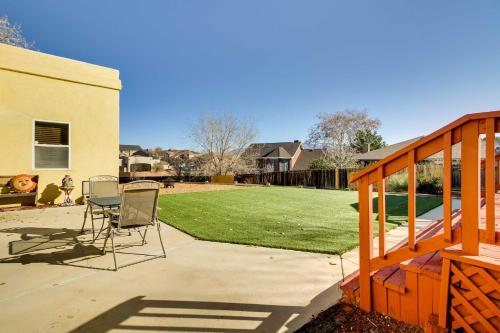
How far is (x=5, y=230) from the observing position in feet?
16.7

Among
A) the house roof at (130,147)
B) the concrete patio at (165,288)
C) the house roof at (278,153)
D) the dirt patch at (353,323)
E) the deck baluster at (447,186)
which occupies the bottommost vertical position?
the concrete patio at (165,288)

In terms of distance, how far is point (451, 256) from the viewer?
1.74 metres

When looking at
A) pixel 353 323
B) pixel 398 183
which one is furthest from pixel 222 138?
pixel 353 323

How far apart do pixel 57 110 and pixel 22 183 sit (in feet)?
7.72

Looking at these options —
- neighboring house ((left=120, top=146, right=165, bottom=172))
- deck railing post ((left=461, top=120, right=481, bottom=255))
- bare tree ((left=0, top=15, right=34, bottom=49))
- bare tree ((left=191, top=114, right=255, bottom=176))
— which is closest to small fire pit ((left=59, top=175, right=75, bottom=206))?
deck railing post ((left=461, top=120, right=481, bottom=255))

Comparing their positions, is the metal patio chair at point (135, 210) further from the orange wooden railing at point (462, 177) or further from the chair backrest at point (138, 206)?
the orange wooden railing at point (462, 177)

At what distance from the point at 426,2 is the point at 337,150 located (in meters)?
22.7

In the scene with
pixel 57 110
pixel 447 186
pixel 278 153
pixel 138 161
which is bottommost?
pixel 447 186

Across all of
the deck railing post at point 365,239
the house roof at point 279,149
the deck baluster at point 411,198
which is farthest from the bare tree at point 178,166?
the deck baluster at point 411,198

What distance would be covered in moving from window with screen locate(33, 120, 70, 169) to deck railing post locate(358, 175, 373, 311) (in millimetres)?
8930

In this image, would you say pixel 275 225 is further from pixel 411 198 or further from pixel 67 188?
pixel 67 188

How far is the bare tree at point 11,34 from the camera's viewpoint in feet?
40.4

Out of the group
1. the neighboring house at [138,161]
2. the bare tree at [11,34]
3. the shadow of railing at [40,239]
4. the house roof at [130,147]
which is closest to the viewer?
the shadow of railing at [40,239]

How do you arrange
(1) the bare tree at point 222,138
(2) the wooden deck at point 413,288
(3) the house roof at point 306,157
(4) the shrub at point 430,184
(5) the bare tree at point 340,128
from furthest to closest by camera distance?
(3) the house roof at point 306,157, (5) the bare tree at point 340,128, (1) the bare tree at point 222,138, (4) the shrub at point 430,184, (2) the wooden deck at point 413,288
